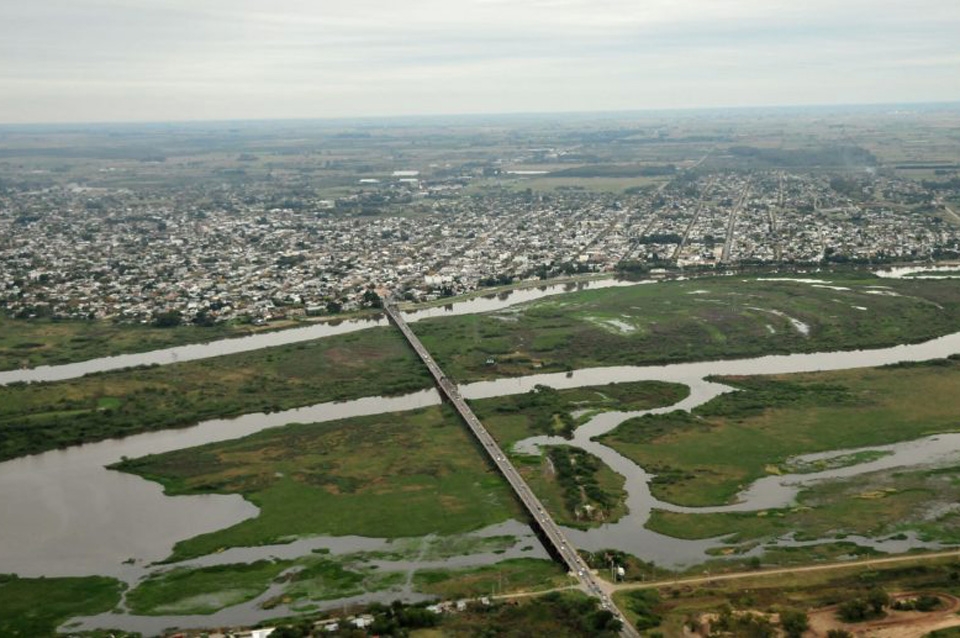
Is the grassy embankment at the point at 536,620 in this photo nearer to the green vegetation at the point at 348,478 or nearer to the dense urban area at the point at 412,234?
the green vegetation at the point at 348,478

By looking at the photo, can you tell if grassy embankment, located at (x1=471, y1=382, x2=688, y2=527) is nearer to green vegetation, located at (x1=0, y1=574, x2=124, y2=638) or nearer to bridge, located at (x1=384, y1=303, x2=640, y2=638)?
bridge, located at (x1=384, y1=303, x2=640, y2=638)

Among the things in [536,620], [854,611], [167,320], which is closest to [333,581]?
[536,620]

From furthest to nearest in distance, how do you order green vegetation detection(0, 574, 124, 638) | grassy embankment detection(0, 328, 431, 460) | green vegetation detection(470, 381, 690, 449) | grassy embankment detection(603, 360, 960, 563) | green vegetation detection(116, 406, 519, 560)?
grassy embankment detection(0, 328, 431, 460)
green vegetation detection(470, 381, 690, 449)
green vegetation detection(116, 406, 519, 560)
grassy embankment detection(603, 360, 960, 563)
green vegetation detection(0, 574, 124, 638)

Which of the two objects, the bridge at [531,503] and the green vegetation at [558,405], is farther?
the green vegetation at [558,405]

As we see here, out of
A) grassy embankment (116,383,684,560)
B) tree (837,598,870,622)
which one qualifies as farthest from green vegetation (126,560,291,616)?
tree (837,598,870,622)

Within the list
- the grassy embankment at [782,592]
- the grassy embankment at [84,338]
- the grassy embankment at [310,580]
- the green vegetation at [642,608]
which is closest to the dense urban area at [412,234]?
the grassy embankment at [84,338]

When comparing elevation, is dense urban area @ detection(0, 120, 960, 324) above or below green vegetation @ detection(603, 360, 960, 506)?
above

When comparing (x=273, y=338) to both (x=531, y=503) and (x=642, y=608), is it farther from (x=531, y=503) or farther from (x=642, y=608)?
(x=642, y=608)
